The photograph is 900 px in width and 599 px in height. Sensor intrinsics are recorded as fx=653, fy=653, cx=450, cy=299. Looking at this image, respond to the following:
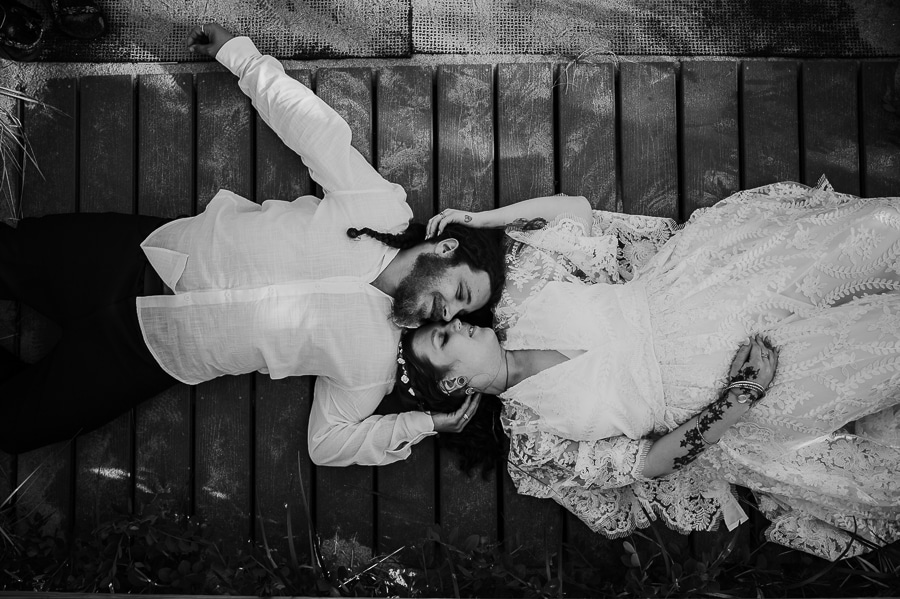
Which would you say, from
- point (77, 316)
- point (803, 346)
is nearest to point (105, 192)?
point (77, 316)

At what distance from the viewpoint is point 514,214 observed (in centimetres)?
273

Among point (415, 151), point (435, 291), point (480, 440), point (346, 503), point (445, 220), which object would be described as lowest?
point (346, 503)

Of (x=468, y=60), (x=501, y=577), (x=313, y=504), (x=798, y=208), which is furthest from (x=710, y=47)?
(x=313, y=504)

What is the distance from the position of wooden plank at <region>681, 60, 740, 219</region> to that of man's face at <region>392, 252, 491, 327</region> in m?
A: 1.11

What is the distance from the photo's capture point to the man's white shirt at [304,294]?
255 cm

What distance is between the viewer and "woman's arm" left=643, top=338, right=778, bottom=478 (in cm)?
240

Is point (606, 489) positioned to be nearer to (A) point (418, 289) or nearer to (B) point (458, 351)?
(B) point (458, 351)

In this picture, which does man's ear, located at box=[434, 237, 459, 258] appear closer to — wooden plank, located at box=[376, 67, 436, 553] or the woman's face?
the woman's face

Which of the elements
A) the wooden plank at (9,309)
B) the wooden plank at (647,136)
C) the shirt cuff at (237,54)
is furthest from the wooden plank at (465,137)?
the wooden plank at (9,309)

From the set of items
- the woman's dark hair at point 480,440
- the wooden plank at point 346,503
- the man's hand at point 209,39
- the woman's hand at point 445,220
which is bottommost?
the wooden plank at point 346,503

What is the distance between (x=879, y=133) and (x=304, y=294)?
2647 millimetres

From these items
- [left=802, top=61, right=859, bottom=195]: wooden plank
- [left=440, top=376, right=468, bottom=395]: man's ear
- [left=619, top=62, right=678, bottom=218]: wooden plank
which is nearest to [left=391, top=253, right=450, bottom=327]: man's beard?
[left=440, top=376, right=468, bottom=395]: man's ear

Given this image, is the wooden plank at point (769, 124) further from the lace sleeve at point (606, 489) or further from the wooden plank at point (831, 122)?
the lace sleeve at point (606, 489)

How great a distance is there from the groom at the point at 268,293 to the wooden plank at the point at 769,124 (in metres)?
1.31
